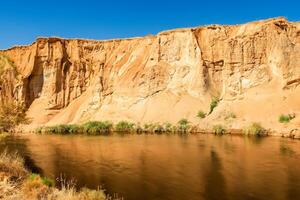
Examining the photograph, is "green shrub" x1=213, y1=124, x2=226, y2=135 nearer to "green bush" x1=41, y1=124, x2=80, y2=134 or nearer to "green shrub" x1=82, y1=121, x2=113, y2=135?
"green shrub" x1=82, y1=121, x2=113, y2=135

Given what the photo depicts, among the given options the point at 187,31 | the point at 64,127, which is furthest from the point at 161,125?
the point at 187,31

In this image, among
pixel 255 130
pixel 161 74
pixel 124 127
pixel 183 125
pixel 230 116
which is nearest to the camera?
pixel 255 130

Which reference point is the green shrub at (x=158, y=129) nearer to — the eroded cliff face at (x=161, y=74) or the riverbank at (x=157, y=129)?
the riverbank at (x=157, y=129)

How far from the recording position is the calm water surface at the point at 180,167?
15.1m

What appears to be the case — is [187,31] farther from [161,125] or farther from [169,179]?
[169,179]

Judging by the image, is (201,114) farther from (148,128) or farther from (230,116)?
(148,128)

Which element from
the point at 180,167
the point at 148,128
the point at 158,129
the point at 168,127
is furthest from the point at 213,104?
the point at 180,167

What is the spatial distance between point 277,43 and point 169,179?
105 ft

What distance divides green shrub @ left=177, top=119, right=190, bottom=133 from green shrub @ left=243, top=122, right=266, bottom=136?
20.4 feet

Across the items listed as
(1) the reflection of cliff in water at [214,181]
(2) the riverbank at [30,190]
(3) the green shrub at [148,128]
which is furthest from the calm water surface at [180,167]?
(3) the green shrub at [148,128]

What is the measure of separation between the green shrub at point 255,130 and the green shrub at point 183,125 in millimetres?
6219

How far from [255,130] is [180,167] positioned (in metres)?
17.7

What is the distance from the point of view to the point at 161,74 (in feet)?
163

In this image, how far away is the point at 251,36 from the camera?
45750 millimetres
